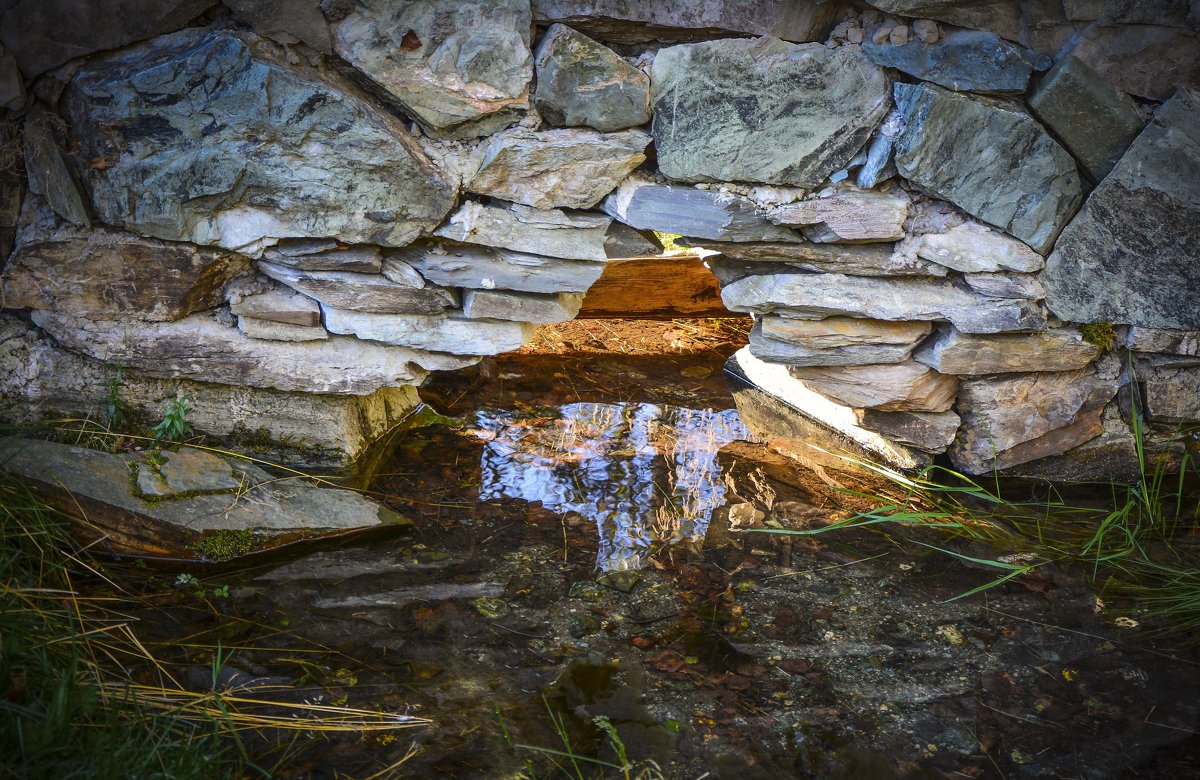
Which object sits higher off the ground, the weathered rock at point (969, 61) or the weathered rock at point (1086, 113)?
the weathered rock at point (969, 61)

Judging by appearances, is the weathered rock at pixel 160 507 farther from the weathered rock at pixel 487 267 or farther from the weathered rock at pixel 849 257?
the weathered rock at pixel 849 257

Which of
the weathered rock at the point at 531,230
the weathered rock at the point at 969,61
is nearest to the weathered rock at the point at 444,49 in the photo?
the weathered rock at the point at 531,230

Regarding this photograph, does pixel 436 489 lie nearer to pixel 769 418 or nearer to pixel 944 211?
pixel 769 418

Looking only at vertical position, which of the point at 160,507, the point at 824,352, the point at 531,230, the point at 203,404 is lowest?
the point at 160,507

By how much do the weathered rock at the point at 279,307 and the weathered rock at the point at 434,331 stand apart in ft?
0.24

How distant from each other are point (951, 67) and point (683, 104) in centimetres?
89

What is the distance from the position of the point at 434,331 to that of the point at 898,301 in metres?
1.80

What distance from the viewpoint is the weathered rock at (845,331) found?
3.53m

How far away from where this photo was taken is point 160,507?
3.14 m

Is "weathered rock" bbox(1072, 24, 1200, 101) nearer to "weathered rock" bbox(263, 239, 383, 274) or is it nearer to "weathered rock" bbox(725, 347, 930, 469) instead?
"weathered rock" bbox(725, 347, 930, 469)

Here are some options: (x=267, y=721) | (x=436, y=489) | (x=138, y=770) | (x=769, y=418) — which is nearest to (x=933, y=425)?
(x=769, y=418)

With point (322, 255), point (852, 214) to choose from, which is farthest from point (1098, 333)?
point (322, 255)

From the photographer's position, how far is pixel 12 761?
1997mm

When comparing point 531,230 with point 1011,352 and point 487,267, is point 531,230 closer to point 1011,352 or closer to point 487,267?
point 487,267
